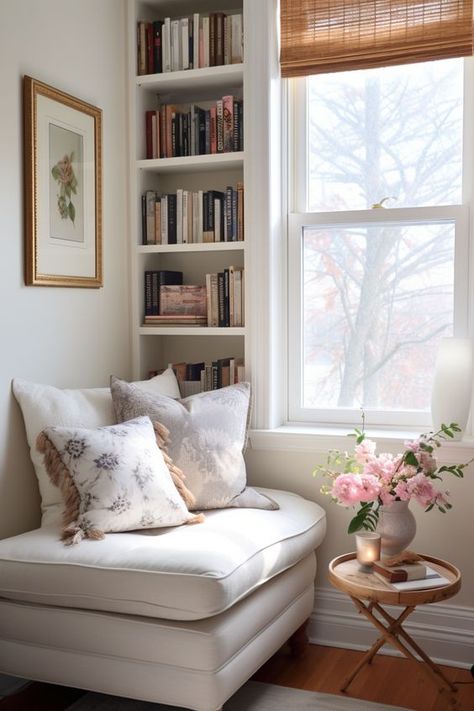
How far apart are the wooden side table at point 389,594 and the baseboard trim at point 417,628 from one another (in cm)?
28

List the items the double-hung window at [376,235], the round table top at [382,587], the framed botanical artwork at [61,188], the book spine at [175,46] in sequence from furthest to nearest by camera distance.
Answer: the book spine at [175,46], the double-hung window at [376,235], the framed botanical artwork at [61,188], the round table top at [382,587]

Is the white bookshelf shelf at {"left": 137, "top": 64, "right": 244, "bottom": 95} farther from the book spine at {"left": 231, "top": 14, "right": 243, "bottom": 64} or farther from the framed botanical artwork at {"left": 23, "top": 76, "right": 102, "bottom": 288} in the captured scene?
the framed botanical artwork at {"left": 23, "top": 76, "right": 102, "bottom": 288}

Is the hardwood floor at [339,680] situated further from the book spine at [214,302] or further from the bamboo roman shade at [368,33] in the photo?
the bamboo roman shade at [368,33]

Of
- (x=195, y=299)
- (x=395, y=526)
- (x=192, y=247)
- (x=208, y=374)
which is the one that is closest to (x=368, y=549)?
(x=395, y=526)

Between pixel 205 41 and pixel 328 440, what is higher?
pixel 205 41

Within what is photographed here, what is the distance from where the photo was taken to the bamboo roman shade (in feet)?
10.2

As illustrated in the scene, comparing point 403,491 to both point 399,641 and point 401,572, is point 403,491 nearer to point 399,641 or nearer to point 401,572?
point 401,572

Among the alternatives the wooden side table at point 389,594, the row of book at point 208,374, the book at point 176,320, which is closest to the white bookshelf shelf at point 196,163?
the book at point 176,320

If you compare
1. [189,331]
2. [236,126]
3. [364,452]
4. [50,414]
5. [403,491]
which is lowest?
[403,491]

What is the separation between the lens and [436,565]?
277 centimetres

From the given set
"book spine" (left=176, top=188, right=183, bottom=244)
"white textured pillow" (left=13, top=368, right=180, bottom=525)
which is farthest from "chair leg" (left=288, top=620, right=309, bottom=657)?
"book spine" (left=176, top=188, right=183, bottom=244)

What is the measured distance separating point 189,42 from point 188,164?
0.49 meters

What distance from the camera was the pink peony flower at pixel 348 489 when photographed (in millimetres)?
2650

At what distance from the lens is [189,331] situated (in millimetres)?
3461
